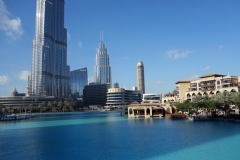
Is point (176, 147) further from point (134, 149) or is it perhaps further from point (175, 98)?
point (175, 98)

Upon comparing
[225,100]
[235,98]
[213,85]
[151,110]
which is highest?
[213,85]

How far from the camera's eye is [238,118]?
218ft

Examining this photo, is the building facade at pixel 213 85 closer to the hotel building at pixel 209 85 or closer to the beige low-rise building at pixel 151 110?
the hotel building at pixel 209 85

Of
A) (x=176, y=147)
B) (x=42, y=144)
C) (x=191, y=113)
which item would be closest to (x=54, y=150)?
(x=42, y=144)

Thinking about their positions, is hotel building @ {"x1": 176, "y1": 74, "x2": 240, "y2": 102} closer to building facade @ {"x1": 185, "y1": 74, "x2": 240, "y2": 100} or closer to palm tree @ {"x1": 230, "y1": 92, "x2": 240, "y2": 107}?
building facade @ {"x1": 185, "y1": 74, "x2": 240, "y2": 100}

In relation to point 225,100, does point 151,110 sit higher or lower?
lower

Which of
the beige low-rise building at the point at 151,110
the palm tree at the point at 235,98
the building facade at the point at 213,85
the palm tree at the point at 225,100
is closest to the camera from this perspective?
the palm tree at the point at 235,98

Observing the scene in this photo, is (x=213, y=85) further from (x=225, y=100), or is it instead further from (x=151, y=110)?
(x=225, y=100)

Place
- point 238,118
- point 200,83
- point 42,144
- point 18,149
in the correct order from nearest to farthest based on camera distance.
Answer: point 18,149 < point 42,144 < point 238,118 < point 200,83

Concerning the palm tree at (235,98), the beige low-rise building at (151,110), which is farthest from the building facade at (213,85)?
the palm tree at (235,98)

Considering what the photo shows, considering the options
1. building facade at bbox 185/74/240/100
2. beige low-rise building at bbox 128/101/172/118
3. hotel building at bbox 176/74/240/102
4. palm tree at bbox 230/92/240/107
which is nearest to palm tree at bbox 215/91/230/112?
palm tree at bbox 230/92/240/107

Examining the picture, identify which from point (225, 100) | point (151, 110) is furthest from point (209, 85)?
point (225, 100)

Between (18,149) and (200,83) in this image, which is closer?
(18,149)

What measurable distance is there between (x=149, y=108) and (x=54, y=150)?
7471 cm
